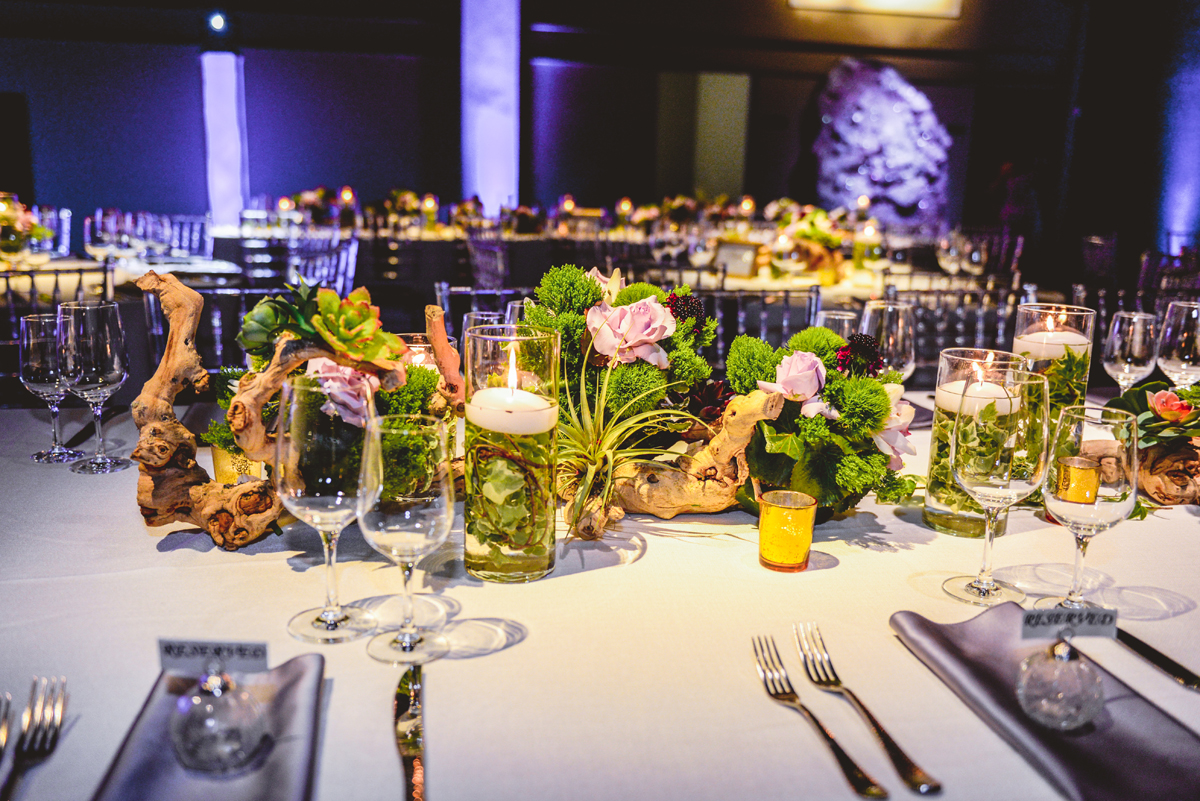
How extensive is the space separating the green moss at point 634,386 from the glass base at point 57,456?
38.2 inches

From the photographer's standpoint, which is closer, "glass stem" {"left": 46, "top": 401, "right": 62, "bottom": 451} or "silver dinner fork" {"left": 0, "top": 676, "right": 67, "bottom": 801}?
"silver dinner fork" {"left": 0, "top": 676, "right": 67, "bottom": 801}

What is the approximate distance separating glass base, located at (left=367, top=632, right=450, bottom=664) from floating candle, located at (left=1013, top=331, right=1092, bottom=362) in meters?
1.12

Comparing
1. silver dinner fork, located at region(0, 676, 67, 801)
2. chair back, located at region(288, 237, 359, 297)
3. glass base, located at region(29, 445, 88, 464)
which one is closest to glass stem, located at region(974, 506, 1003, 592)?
silver dinner fork, located at region(0, 676, 67, 801)

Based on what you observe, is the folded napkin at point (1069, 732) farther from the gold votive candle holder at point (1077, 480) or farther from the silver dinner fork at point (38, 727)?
the silver dinner fork at point (38, 727)

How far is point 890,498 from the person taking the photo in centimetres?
125

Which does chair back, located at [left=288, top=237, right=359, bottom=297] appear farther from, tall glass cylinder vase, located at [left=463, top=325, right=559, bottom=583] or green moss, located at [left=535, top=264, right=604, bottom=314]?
tall glass cylinder vase, located at [left=463, top=325, right=559, bottom=583]

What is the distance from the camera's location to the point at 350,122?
9.36 meters

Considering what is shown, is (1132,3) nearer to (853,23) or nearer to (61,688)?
(853,23)

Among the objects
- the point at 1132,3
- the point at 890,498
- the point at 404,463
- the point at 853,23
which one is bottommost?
the point at 890,498

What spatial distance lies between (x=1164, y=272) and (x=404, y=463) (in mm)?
4920

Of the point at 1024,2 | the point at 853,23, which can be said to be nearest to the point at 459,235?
the point at 853,23

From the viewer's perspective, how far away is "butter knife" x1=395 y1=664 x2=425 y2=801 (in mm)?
741

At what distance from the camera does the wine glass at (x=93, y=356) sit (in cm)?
146

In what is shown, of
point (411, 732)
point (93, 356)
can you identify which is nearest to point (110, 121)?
point (93, 356)
